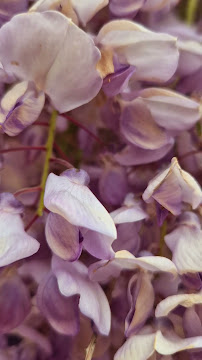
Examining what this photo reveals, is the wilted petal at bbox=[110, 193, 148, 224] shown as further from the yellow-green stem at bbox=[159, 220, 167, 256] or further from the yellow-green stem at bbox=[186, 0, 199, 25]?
the yellow-green stem at bbox=[186, 0, 199, 25]

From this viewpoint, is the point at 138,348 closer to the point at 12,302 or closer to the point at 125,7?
the point at 12,302

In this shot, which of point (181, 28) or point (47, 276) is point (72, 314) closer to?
point (47, 276)

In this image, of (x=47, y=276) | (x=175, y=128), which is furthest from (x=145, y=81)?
(x=47, y=276)

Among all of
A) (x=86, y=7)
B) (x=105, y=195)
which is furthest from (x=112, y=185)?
(x=86, y=7)

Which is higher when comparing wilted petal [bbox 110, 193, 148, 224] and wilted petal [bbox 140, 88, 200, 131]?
wilted petal [bbox 140, 88, 200, 131]

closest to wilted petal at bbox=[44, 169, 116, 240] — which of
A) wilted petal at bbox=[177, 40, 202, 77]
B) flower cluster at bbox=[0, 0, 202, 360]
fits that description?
flower cluster at bbox=[0, 0, 202, 360]

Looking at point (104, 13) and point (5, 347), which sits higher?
point (104, 13)

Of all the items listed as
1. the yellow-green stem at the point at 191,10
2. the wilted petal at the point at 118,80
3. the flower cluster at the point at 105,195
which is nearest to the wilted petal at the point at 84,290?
the flower cluster at the point at 105,195
